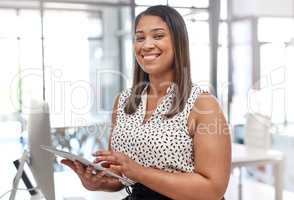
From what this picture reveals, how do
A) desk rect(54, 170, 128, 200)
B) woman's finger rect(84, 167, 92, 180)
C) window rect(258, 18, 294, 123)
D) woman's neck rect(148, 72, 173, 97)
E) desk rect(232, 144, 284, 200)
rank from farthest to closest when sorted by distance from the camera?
window rect(258, 18, 294, 123), desk rect(232, 144, 284, 200), desk rect(54, 170, 128, 200), woman's neck rect(148, 72, 173, 97), woman's finger rect(84, 167, 92, 180)

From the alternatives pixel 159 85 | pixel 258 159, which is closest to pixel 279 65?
pixel 258 159

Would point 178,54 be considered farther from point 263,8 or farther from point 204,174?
point 263,8

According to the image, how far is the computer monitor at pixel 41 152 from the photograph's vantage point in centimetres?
94

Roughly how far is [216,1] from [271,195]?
2231mm

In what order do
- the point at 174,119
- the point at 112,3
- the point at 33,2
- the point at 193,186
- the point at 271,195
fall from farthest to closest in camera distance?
the point at 112,3
the point at 33,2
the point at 271,195
the point at 174,119
the point at 193,186

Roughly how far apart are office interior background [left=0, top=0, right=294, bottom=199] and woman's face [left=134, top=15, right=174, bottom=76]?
7.71 ft

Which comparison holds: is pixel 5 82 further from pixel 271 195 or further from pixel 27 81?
pixel 271 195

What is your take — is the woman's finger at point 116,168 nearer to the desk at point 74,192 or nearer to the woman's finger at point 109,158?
the woman's finger at point 109,158

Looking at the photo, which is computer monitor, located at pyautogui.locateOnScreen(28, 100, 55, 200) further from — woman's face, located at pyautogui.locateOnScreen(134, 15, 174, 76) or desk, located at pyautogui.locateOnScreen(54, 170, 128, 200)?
desk, located at pyautogui.locateOnScreen(54, 170, 128, 200)

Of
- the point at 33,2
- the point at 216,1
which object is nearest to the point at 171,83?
the point at 33,2

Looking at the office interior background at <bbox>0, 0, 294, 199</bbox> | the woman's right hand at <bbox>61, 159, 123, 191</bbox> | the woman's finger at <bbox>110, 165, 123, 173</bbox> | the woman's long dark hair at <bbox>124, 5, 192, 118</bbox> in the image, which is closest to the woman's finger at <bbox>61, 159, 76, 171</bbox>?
the woman's right hand at <bbox>61, 159, 123, 191</bbox>

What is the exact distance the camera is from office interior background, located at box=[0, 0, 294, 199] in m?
3.63

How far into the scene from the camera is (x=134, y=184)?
1.11 m

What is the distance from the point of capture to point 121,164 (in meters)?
0.98
